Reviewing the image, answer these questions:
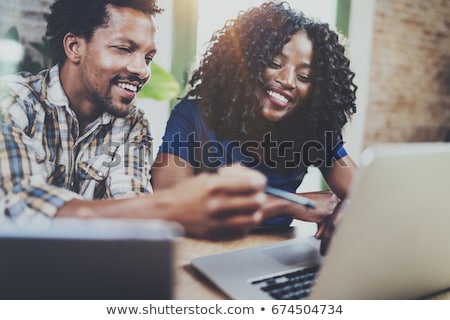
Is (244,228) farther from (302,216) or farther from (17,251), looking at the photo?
(17,251)

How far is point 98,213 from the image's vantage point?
1153mm

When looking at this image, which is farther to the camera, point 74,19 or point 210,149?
point 210,149

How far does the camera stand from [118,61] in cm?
125

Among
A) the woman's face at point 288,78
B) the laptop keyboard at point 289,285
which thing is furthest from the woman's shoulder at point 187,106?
the laptop keyboard at point 289,285

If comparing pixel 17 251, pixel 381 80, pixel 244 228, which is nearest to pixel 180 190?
pixel 244 228

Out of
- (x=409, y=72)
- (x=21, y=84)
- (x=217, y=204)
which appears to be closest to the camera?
(x=217, y=204)

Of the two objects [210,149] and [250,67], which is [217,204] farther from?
[250,67]

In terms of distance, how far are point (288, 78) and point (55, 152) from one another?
0.77 m

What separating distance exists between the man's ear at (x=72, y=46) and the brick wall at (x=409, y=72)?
1.05 meters

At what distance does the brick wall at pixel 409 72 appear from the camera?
1.65m

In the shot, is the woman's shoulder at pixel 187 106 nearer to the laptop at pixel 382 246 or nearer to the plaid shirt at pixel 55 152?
the plaid shirt at pixel 55 152

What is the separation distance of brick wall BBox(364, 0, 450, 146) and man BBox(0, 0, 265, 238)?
728 mm

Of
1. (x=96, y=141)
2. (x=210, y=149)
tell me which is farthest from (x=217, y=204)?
(x=96, y=141)
